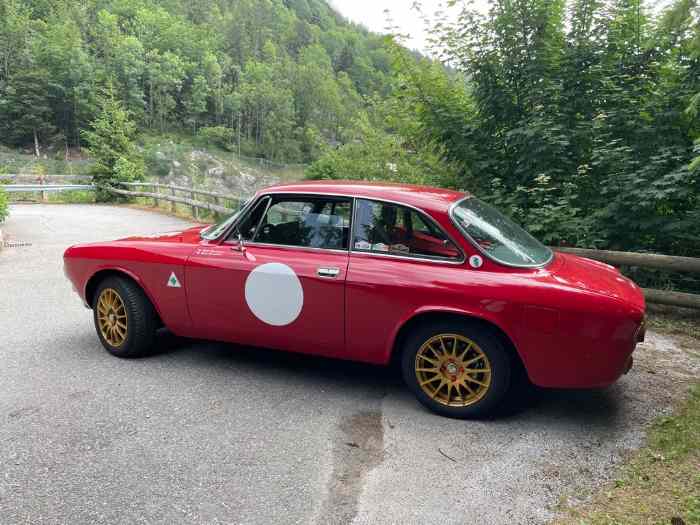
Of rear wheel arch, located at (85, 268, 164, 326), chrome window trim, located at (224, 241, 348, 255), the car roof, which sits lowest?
rear wheel arch, located at (85, 268, 164, 326)

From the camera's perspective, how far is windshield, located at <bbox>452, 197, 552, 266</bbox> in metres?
3.43

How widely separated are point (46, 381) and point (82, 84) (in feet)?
251

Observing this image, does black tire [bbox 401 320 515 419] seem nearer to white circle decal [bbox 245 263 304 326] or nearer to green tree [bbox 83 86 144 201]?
white circle decal [bbox 245 263 304 326]

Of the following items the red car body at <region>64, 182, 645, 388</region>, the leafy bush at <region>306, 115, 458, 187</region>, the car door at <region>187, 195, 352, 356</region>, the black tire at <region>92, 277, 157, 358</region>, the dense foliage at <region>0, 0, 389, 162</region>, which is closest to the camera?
the red car body at <region>64, 182, 645, 388</region>

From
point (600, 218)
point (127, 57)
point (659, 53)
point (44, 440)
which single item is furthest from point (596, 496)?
point (127, 57)

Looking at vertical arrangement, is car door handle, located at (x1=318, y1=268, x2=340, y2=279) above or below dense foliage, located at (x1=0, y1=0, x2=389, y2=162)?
below

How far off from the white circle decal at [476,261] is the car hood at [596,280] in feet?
1.55

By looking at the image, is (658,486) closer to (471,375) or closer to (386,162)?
(471,375)

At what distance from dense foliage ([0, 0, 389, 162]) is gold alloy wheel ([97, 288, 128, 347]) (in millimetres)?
59676

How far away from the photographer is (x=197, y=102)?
91.8 metres

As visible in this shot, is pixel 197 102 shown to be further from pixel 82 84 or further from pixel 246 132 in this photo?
pixel 82 84

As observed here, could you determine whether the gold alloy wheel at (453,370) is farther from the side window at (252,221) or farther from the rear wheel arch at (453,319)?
the side window at (252,221)

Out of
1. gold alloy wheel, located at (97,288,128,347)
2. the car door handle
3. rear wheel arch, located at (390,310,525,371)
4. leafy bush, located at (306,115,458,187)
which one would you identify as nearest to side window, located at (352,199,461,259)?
the car door handle

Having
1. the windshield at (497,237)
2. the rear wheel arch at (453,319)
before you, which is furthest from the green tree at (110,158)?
the rear wheel arch at (453,319)
